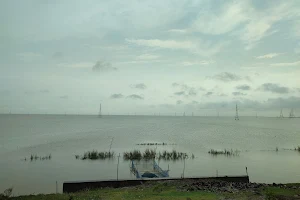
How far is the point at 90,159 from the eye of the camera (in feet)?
145

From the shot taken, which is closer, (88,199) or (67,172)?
(88,199)

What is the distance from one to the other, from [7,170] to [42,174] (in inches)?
249

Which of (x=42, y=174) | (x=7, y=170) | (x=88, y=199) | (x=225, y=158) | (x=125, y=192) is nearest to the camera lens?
(x=88, y=199)

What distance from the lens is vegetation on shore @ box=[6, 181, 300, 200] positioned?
18.3 metres

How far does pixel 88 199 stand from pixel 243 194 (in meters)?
11.2

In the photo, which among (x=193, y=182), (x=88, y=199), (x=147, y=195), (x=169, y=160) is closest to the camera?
(x=88, y=199)

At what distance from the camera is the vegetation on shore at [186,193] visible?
60.1 feet

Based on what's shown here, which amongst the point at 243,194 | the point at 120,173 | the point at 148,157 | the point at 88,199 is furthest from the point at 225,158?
the point at 88,199

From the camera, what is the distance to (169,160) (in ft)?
144

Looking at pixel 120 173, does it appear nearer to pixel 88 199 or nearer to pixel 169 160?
pixel 169 160

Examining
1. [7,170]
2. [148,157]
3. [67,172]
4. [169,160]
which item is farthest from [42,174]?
[169,160]

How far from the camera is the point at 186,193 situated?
20016 millimetres

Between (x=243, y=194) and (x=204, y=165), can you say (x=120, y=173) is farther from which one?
(x=243, y=194)

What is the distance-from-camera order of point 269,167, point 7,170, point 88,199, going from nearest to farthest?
point 88,199
point 7,170
point 269,167
